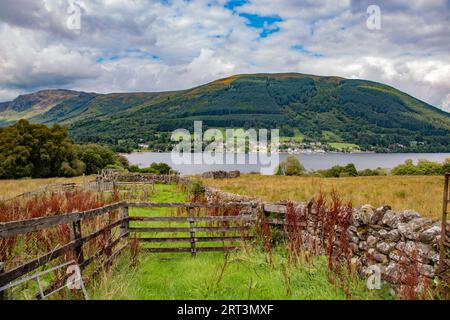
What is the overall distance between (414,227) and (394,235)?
1.57 feet

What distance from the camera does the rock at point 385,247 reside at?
254 inches

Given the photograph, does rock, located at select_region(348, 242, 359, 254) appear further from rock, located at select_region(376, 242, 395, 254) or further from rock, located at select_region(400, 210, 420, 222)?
rock, located at select_region(400, 210, 420, 222)

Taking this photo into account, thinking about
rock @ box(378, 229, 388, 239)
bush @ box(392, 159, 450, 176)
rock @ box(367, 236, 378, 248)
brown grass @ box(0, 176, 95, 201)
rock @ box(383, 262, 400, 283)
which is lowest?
brown grass @ box(0, 176, 95, 201)

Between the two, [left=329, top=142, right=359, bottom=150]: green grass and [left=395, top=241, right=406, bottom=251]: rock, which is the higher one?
[left=329, top=142, right=359, bottom=150]: green grass

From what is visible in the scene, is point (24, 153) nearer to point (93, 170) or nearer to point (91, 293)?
point (93, 170)

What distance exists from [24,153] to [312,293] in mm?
53708

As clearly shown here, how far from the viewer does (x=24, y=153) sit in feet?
164

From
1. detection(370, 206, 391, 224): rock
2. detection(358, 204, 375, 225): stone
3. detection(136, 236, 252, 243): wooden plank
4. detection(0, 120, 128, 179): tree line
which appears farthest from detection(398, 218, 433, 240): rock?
detection(0, 120, 128, 179): tree line

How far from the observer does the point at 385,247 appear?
657cm

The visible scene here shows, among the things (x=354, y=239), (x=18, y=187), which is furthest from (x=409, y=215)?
(x=18, y=187)

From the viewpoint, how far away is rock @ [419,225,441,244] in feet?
18.4

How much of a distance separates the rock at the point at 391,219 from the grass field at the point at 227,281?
1193 mm

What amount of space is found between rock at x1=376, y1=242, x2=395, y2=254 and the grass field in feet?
2.33

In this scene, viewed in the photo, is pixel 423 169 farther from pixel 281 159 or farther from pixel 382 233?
pixel 281 159
